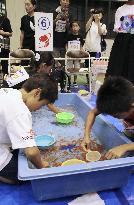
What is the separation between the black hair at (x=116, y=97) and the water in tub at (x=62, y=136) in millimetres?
435

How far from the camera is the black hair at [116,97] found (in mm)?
1361

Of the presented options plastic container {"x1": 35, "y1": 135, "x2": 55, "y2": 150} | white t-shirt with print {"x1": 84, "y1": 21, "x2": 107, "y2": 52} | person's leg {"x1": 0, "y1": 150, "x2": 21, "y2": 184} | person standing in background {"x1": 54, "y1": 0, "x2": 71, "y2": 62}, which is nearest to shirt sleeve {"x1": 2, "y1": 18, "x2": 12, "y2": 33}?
person standing in background {"x1": 54, "y1": 0, "x2": 71, "y2": 62}

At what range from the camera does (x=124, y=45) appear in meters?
2.64

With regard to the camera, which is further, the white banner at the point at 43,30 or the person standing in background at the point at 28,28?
the person standing in background at the point at 28,28

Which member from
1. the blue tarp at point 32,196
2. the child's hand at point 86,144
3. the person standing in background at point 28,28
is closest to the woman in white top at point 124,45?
the child's hand at point 86,144

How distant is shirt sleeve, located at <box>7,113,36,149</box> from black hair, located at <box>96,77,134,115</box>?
40cm

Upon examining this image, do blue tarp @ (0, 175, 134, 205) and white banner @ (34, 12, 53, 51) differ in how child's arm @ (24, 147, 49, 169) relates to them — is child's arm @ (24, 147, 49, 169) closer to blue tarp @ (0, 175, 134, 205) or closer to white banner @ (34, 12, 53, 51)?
blue tarp @ (0, 175, 134, 205)

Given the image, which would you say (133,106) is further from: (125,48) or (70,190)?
(125,48)

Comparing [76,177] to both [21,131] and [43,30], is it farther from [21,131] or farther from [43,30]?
[43,30]

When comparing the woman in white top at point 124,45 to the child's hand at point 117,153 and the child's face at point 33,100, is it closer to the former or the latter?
the child's hand at point 117,153

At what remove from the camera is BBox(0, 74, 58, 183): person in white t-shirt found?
132cm

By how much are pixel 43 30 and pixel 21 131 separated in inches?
89.6

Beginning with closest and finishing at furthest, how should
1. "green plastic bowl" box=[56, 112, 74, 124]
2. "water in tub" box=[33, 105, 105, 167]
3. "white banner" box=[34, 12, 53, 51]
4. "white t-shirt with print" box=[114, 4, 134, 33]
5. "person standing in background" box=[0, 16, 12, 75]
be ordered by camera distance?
"water in tub" box=[33, 105, 105, 167] < "green plastic bowl" box=[56, 112, 74, 124] < "white t-shirt with print" box=[114, 4, 134, 33] < "white banner" box=[34, 12, 53, 51] < "person standing in background" box=[0, 16, 12, 75]

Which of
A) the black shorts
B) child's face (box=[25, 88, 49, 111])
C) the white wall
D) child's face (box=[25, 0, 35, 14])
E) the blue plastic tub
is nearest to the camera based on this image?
Result: the blue plastic tub
